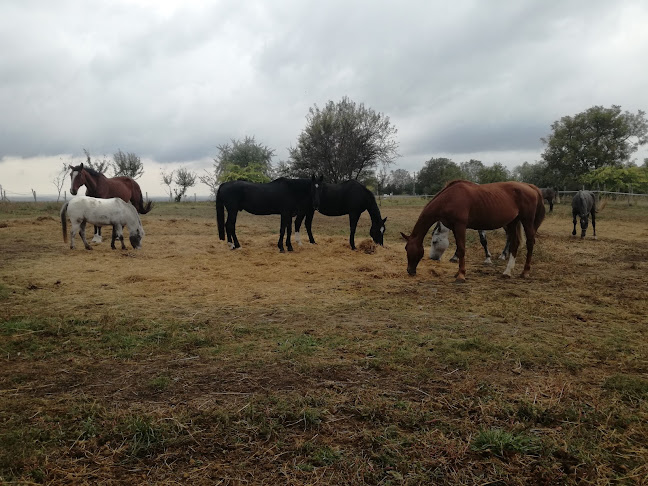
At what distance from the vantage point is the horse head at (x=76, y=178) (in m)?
10.9

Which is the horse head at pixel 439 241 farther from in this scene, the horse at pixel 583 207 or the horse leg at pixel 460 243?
the horse at pixel 583 207

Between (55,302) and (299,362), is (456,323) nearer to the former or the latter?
(299,362)

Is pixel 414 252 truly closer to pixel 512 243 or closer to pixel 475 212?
pixel 475 212

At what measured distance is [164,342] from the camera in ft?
12.2

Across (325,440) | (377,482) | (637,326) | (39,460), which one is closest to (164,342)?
(39,460)

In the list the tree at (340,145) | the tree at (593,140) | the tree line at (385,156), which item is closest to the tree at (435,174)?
the tree line at (385,156)

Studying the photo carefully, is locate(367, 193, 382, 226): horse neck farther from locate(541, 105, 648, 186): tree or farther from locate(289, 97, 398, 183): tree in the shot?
locate(541, 105, 648, 186): tree

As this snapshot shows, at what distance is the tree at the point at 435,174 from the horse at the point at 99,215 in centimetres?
6190

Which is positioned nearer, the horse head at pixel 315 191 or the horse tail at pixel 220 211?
the horse tail at pixel 220 211

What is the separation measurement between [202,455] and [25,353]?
2462 millimetres

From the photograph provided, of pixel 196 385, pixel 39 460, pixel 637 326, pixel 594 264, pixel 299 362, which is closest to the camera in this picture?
pixel 39 460

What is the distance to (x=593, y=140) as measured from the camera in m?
41.5

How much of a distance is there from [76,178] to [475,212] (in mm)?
Result: 10957

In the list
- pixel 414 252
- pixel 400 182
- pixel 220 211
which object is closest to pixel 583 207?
pixel 414 252
